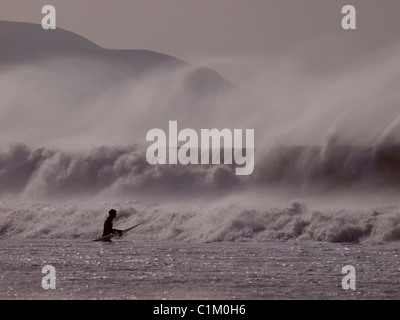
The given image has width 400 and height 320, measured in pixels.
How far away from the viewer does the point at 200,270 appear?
593 inches

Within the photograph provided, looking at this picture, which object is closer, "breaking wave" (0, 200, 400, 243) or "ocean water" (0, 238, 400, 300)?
"ocean water" (0, 238, 400, 300)

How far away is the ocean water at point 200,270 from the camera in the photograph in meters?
12.8

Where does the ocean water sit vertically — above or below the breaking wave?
below

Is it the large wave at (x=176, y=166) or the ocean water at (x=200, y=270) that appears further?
the large wave at (x=176, y=166)

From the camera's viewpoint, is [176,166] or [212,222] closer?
[212,222]

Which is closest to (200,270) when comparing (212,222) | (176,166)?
(212,222)

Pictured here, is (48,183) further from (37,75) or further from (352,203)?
(352,203)

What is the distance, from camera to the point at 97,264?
52.2ft

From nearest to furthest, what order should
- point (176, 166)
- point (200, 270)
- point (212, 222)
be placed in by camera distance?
point (200, 270)
point (212, 222)
point (176, 166)

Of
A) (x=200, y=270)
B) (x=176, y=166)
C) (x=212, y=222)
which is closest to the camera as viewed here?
(x=200, y=270)

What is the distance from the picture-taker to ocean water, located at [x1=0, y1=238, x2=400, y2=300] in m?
12.8

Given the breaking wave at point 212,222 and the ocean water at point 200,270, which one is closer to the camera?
the ocean water at point 200,270

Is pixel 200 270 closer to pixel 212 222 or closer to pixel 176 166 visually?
pixel 212 222

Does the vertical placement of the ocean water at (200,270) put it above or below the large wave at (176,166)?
below
